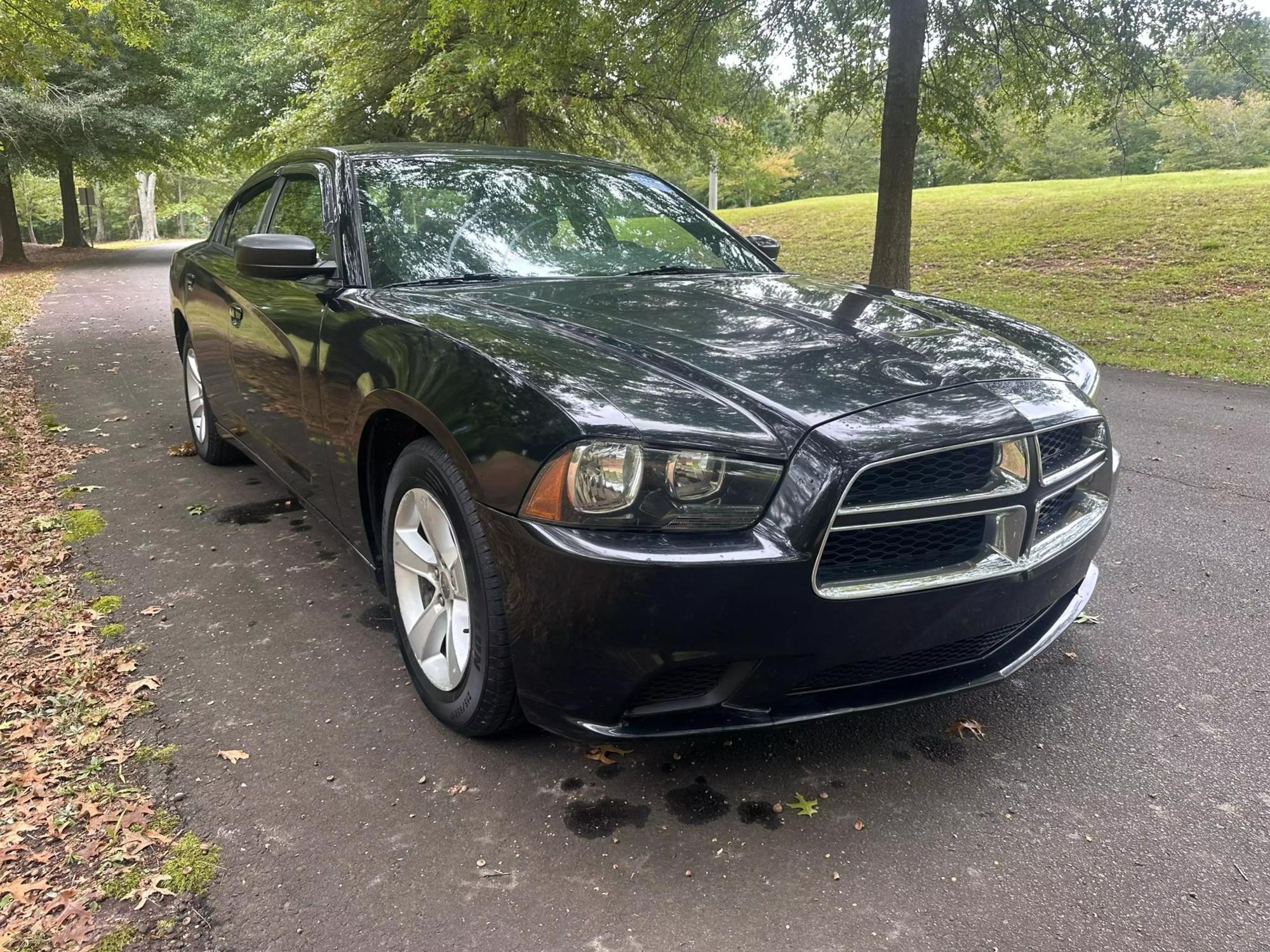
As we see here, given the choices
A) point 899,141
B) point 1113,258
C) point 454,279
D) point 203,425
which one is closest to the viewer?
point 454,279

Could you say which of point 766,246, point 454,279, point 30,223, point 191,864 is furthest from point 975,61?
point 30,223

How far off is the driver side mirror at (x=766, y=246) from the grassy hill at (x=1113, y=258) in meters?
3.59

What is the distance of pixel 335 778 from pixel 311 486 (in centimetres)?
132

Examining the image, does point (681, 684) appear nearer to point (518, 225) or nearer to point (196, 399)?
point (518, 225)

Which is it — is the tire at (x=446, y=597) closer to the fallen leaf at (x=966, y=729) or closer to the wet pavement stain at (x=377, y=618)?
the wet pavement stain at (x=377, y=618)

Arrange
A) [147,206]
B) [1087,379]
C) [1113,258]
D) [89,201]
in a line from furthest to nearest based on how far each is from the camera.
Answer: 1. [89,201]
2. [147,206]
3. [1113,258]
4. [1087,379]

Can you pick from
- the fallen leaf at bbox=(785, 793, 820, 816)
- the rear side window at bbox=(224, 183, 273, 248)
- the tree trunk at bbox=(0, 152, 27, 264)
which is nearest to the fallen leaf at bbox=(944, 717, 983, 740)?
the fallen leaf at bbox=(785, 793, 820, 816)

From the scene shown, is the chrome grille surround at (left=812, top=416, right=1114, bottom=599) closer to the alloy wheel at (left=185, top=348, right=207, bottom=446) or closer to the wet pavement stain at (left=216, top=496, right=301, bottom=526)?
the wet pavement stain at (left=216, top=496, right=301, bottom=526)

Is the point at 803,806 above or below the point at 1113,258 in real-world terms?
below

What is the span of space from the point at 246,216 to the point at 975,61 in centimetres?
924

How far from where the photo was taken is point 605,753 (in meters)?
2.50

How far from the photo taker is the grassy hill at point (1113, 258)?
9914 mm

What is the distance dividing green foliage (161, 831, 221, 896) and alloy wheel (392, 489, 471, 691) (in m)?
0.69

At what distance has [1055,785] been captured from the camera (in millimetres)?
2324
